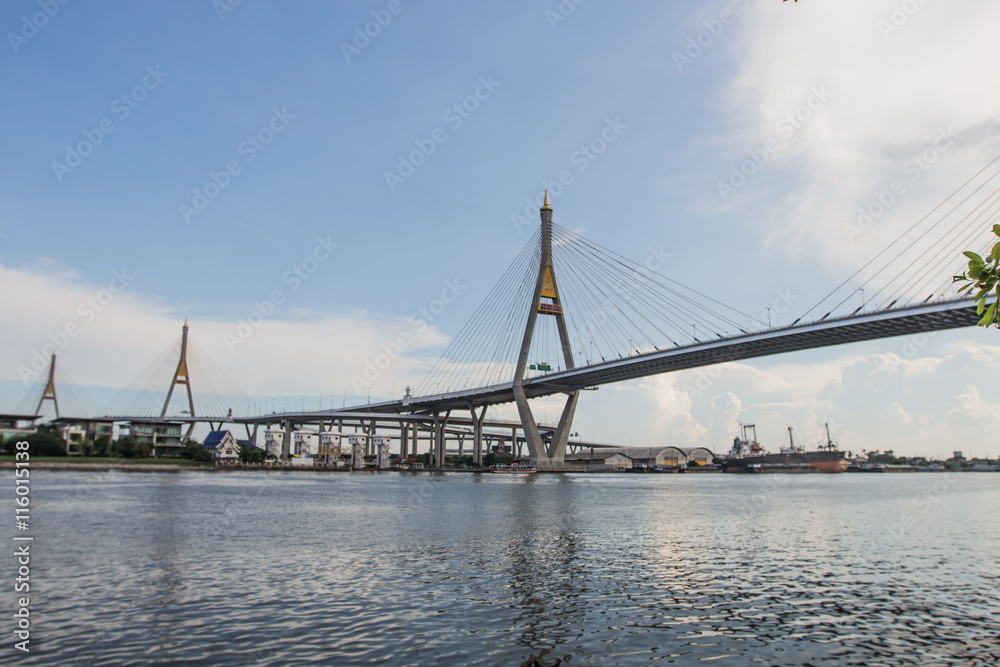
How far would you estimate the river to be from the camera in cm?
1050

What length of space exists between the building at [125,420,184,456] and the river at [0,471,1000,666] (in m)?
82.6

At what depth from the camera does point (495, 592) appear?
1444cm

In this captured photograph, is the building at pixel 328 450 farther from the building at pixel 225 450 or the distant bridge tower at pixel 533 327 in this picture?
the distant bridge tower at pixel 533 327

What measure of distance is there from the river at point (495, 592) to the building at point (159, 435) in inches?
3253

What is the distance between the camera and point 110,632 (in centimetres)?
1094

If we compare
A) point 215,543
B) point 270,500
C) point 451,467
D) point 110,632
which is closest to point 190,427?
point 451,467

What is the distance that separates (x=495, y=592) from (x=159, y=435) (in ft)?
350

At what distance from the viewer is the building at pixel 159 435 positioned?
102562 mm

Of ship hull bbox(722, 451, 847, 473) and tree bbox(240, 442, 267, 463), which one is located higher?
tree bbox(240, 442, 267, 463)

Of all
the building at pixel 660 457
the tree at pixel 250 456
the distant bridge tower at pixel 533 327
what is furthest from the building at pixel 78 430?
the building at pixel 660 457

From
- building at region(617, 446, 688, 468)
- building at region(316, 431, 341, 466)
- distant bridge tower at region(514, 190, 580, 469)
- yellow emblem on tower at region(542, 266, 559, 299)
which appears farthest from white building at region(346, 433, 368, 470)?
building at region(617, 446, 688, 468)

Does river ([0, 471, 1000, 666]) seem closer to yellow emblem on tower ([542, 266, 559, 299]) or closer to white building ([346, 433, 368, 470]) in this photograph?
yellow emblem on tower ([542, 266, 559, 299])

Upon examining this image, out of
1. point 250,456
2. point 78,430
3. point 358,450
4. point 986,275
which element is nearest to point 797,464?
point 358,450

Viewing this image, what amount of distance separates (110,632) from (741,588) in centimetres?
1333
